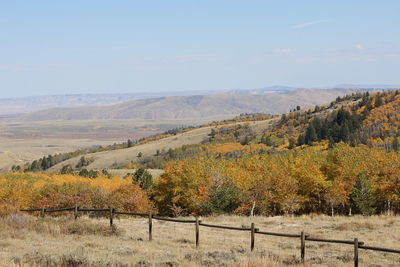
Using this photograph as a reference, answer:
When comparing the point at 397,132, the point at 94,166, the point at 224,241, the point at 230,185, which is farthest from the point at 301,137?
the point at 224,241

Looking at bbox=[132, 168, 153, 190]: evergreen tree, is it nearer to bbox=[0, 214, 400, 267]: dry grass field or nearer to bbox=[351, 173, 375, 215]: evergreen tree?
bbox=[351, 173, 375, 215]: evergreen tree

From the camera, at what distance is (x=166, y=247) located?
21.6 m

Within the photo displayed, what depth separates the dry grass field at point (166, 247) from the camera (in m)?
16.6

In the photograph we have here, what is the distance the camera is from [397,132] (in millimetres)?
134500

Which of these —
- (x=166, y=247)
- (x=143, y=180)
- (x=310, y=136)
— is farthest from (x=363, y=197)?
(x=310, y=136)

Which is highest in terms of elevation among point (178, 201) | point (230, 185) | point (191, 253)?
point (191, 253)

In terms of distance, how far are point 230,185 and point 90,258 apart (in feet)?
121

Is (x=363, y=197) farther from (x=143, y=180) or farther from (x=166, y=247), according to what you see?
(x=166, y=247)

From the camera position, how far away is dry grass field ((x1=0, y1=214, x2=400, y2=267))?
54.4 ft

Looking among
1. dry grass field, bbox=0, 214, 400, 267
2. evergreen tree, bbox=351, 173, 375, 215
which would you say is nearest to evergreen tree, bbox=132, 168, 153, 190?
evergreen tree, bbox=351, 173, 375, 215

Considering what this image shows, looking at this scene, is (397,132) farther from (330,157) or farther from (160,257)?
(160,257)

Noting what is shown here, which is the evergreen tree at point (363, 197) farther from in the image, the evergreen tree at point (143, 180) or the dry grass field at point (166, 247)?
the evergreen tree at point (143, 180)

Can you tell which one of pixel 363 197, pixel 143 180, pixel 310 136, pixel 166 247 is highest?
pixel 166 247

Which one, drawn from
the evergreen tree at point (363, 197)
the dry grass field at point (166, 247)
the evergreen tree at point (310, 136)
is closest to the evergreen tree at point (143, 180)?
the evergreen tree at point (363, 197)
